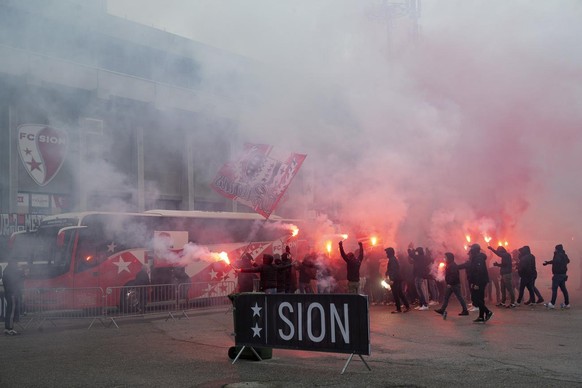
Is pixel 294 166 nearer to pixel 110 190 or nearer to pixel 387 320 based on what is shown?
pixel 387 320

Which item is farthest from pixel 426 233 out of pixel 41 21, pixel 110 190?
pixel 41 21

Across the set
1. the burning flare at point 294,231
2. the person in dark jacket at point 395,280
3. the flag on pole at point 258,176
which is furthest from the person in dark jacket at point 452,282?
the burning flare at point 294,231

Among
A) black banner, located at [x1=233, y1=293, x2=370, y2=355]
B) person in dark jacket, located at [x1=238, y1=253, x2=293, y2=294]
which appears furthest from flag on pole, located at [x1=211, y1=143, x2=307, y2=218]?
black banner, located at [x1=233, y1=293, x2=370, y2=355]

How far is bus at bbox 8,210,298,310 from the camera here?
12.9m

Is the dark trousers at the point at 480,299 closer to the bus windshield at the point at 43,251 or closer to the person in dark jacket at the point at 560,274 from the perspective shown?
the person in dark jacket at the point at 560,274

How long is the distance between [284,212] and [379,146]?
22.6 ft

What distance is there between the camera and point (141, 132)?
11.5 m

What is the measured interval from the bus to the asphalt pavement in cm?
224

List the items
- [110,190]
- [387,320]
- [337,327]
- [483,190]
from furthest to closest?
[483,190], [110,190], [387,320], [337,327]

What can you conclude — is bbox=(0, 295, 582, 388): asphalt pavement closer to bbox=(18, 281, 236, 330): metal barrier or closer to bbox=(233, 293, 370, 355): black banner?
bbox=(233, 293, 370, 355): black banner

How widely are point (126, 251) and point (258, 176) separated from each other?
16.4ft

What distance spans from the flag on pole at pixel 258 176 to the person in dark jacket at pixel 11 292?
406 cm

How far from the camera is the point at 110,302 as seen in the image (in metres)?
12.1

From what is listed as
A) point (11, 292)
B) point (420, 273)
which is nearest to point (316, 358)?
point (420, 273)
